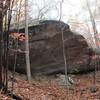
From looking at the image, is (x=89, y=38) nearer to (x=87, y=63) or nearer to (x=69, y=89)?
(x=87, y=63)

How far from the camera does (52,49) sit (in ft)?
38.4

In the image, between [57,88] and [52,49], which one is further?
[52,49]

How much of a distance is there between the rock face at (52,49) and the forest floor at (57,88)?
1.39 feet

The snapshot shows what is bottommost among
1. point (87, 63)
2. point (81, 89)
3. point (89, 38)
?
point (81, 89)

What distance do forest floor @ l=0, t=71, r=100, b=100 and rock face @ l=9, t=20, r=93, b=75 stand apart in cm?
42

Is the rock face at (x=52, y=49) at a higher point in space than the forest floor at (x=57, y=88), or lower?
higher

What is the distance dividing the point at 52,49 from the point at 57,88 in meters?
2.04

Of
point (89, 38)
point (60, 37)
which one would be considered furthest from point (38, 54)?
point (89, 38)

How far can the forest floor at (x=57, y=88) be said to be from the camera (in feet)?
29.3

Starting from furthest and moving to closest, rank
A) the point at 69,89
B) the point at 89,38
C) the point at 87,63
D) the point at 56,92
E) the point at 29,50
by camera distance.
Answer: the point at 89,38
the point at 87,63
the point at 29,50
the point at 69,89
the point at 56,92

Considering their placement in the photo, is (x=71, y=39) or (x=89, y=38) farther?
(x=89, y=38)

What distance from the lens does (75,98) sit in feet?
30.3

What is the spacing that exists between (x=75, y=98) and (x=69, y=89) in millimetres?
1384

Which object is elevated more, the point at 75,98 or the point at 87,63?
the point at 87,63
